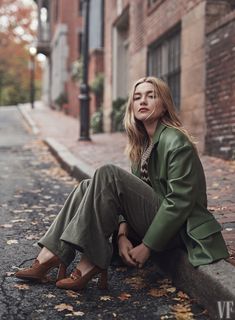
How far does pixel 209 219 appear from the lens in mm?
2777

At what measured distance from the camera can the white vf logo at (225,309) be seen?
2283mm

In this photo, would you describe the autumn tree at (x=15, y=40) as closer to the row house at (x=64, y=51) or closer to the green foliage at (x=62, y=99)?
the row house at (x=64, y=51)

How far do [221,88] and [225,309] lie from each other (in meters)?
5.83

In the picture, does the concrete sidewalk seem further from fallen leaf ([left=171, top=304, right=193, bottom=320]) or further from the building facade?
the building facade

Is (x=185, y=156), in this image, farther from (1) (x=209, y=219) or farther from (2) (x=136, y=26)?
(2) (x=136, y=26)

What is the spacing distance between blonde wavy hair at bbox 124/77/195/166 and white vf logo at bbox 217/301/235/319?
3.47 feet

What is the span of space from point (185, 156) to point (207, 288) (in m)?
0.75

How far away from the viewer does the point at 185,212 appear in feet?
8.81

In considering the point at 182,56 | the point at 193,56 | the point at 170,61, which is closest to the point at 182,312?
the point at 193,56

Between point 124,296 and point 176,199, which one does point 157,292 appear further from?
point 176,199

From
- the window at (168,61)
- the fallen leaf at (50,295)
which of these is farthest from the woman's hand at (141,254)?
the window at (168,61)

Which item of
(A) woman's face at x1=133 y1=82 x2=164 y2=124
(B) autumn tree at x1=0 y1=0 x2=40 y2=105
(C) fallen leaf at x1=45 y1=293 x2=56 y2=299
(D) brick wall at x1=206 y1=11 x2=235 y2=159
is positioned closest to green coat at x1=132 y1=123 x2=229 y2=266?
(A) woman's face at x1=133 y1=82 x2=164 y2=124

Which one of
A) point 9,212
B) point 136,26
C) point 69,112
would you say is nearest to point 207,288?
point 9,212

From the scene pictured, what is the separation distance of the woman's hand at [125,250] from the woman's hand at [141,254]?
0.03 metres
